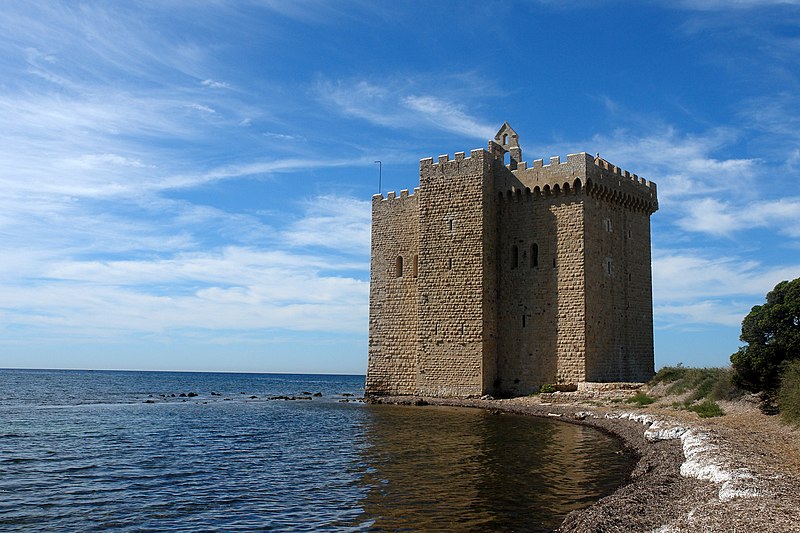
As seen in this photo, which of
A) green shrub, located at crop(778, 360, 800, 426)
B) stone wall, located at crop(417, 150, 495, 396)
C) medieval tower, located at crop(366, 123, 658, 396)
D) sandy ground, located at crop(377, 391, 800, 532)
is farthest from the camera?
stone wall, located at crop(417, 150, 495, 396)

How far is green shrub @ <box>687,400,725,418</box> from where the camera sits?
1702 cm

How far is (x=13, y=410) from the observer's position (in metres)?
31.0

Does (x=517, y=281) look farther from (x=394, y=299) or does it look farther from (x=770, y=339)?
(x=770, y=339)

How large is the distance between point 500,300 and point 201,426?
1202 centimetres

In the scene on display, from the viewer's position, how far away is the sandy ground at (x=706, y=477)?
720 cm

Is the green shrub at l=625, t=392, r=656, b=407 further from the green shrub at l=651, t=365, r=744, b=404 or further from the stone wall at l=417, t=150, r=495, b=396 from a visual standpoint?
the stone wall at l=417, t=150, r=495, b=396

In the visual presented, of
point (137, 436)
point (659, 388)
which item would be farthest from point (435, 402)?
Result: point (137, 436)

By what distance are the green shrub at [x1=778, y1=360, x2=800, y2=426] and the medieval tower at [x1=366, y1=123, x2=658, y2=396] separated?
10.5 meters

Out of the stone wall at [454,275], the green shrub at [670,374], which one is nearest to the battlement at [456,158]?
the stone wall at [454,275]

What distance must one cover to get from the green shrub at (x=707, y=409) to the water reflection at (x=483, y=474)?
257 cm

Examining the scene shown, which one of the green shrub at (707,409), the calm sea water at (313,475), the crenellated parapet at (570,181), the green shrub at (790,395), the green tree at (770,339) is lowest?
the calm sea water at (313,475)

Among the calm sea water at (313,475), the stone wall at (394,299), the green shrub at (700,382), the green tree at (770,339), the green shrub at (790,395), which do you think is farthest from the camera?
the stone wall at (394,299)

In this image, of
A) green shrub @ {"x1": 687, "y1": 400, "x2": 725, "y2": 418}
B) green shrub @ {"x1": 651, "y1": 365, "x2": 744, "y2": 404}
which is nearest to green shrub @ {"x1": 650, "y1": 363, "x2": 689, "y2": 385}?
green shrub @ {"x1": 651, "y1": 365, "x2": 744, "y2": 404}

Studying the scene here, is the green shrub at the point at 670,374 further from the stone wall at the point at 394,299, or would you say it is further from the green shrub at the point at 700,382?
the stone wall at the point at 394,299
